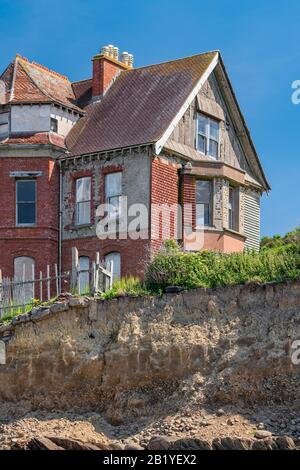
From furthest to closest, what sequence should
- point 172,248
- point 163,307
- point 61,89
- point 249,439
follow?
point 61,89, point 172,248, point 163,307, point 249,439

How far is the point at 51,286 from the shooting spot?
44.8 metres

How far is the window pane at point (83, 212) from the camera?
46500mm

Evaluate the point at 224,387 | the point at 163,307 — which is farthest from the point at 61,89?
the point at 224,387

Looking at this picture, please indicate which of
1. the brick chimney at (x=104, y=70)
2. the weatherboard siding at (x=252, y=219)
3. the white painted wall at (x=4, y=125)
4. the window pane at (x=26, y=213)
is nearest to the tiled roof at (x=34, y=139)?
the white painted wall at (x=4, y=125)

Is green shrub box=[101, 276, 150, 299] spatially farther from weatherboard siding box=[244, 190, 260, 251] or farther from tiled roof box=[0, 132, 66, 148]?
weatherboard siding box=[244, 190, 260, 251]

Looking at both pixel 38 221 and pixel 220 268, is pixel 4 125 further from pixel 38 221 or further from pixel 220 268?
pixel 220 268

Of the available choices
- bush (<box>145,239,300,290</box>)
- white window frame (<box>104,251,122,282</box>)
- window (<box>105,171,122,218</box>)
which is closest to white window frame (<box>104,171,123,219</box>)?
window (<box>105,171,122,218</box>)

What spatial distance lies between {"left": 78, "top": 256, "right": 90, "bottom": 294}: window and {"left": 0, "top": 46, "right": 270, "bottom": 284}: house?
70mm

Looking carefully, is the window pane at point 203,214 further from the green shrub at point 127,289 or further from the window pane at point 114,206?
the green shrub at point 127,289

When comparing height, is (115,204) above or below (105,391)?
above

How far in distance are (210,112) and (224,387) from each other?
14279mm

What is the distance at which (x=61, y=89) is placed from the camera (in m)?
50.0

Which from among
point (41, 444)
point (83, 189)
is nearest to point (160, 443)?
point (41, 444)

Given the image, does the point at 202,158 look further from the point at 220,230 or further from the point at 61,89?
the point at 61,89
